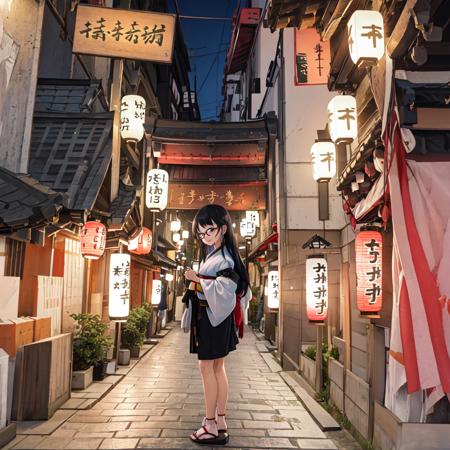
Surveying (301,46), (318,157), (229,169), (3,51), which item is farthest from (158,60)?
(229,169)

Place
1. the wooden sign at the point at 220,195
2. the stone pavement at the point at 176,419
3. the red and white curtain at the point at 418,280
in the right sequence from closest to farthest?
the red and white curtain at the point at 418,280, the stone pavement at the point at 176,419, the wooden sign at the point at 220,195

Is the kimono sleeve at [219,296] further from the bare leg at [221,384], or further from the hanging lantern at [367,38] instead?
the hanging lantern at [367,38]

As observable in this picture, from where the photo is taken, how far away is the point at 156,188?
16.8 meters

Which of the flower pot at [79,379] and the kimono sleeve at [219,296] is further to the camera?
the flower pot at [79,379]

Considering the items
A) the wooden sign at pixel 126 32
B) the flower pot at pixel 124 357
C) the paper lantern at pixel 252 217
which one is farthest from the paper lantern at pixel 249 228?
the wooden sign at pixel 126 32

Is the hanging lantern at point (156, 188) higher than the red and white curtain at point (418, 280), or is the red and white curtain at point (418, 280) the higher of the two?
the hanging lantern at point (156, 188)

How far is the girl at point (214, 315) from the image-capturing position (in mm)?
5824

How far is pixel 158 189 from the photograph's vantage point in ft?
55.1

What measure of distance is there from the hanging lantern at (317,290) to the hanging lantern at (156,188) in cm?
804

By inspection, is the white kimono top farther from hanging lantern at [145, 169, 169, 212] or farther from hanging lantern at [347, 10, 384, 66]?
hanging lantern at [145, 169, 169, 212]

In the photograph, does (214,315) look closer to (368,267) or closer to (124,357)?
(368,267)

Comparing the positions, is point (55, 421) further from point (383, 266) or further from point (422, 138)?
point (422, 138)

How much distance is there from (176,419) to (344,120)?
7.04 meters

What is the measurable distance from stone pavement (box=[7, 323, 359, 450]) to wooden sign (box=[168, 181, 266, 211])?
8877 mm
